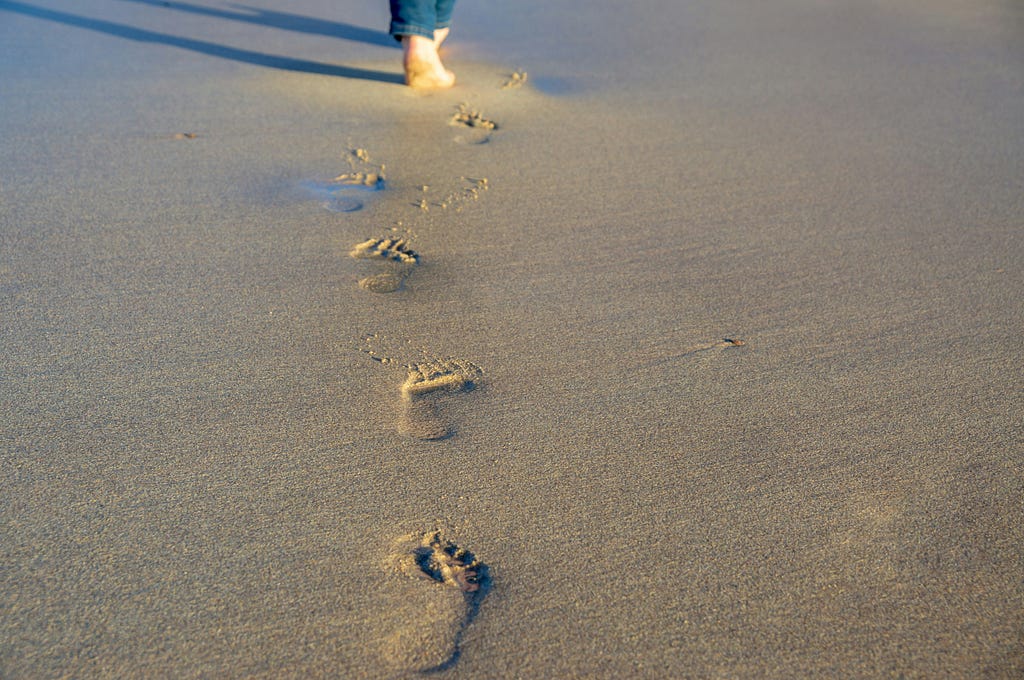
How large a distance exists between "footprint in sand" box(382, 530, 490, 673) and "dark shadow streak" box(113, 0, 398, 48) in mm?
3020

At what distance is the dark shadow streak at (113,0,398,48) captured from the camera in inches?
154

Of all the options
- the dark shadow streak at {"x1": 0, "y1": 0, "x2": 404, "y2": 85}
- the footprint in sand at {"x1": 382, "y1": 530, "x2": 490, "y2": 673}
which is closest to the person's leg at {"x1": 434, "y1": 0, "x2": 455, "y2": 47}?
the dark shadow streak at {"x1": 0, "y1": 0, "x2": 404, "y2": 85}

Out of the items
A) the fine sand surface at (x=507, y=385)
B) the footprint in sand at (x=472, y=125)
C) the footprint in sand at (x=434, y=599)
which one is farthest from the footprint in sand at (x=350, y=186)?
the footprint in sand at (x=434, y=599)

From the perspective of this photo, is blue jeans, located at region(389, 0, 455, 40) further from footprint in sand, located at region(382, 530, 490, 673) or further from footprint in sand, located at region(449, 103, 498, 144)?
footprint in sand, located at region(382, 530, 490, 673)

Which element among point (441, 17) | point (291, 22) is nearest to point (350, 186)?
point (441, 17)

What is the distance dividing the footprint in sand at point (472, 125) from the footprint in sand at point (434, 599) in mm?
1735

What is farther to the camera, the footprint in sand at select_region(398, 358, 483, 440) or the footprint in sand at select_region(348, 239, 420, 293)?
the footprint in sand at select_region(348, 239, 420, 293)

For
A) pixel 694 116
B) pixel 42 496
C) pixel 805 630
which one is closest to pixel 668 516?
pixel 805 630

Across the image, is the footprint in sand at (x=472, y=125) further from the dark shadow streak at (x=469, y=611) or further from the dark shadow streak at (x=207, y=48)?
the dark shadow streak at (x=469, y=611)

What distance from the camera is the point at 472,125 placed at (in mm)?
2887

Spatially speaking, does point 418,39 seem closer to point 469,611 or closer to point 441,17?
point 441,17

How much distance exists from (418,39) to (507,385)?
6.30 ft

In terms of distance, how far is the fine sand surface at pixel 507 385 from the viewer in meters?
1.13

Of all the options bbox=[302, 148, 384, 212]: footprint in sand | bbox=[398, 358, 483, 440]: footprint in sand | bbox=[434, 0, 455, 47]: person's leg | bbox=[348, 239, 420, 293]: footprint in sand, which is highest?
bbox=[434, 0, 455, 47]: person's leg
